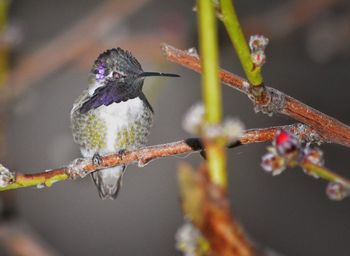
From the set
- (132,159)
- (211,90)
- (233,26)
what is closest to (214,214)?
(211,90)

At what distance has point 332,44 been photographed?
3.10 metres

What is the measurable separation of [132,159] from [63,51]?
67.7 inches

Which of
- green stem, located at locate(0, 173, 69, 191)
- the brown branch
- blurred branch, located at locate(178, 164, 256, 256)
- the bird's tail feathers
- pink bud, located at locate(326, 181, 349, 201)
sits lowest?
blurred branch, located at locate(178, 164, 256, 256)

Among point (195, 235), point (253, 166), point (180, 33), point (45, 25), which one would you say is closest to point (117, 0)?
point (180, 33)

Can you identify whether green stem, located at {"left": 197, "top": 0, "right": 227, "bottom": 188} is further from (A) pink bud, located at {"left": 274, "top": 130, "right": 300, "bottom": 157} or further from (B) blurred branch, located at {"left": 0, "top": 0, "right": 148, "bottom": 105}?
(B) blurred branch, located at {"left": 0, "top": 0, "right": 148, "bottom": 105}

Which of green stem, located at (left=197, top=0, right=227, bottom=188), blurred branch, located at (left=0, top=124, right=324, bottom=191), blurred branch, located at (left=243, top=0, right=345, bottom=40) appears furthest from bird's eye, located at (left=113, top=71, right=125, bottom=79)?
blurred branch, located at (left=243, top=0, right=345, bottom=40)

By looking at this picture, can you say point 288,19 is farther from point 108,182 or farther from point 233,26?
point 233,26

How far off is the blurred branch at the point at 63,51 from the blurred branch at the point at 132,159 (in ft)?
4.90

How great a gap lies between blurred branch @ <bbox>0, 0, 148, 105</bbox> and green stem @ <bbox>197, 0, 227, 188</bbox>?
6.63ft

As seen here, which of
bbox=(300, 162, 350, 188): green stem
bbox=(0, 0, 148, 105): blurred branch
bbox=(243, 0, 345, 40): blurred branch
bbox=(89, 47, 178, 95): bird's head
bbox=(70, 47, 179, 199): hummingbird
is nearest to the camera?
bbox=(300, 162, 350, 188): green stem

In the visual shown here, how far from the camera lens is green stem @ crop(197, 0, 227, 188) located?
0.42m

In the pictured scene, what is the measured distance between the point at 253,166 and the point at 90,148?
95.2 inches

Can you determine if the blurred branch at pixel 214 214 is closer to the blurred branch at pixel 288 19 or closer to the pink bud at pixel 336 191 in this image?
the pink bud at pixel 336 191

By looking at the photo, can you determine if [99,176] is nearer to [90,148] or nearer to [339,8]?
[90,148]
